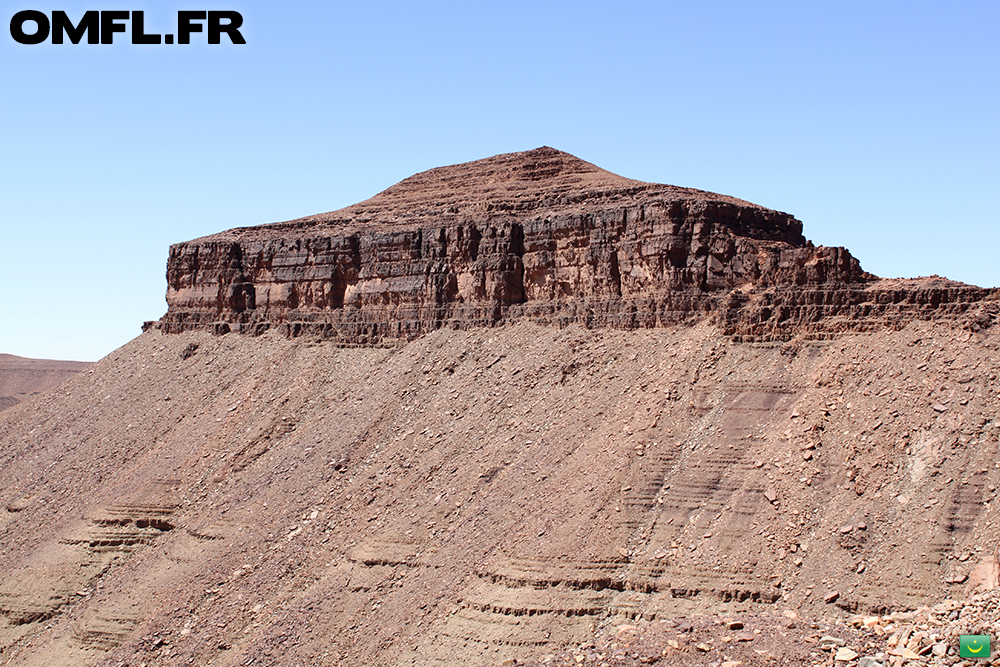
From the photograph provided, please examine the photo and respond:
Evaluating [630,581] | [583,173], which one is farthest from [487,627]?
[583,173]

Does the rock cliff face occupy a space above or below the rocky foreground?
above

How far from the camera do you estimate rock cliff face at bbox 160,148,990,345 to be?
35.7 meters

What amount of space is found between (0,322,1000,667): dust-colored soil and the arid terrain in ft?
0.31

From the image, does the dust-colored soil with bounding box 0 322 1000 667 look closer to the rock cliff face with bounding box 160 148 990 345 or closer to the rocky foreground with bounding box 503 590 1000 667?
the rocky foreground with bounding box 503 590 1000 667

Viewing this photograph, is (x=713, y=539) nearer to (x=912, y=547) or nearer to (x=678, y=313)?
(x=912, y=547)

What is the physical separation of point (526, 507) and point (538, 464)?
2294mm

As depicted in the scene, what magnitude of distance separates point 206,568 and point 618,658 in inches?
667

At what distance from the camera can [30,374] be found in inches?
4916

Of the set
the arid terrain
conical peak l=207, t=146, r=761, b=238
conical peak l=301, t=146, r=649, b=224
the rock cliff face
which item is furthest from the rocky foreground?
conical peak l=301, t=146, r=649, b=224

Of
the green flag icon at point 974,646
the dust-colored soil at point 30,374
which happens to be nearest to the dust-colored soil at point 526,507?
the green flag icon at point 974,646

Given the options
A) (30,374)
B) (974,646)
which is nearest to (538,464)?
(974,646)

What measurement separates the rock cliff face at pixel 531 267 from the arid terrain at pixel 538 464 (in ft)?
0.45

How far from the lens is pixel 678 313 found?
39.6m

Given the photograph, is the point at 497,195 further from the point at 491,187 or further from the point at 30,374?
the point at 30,374
